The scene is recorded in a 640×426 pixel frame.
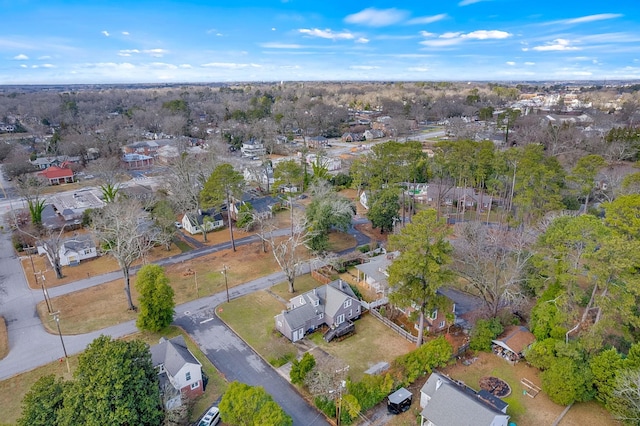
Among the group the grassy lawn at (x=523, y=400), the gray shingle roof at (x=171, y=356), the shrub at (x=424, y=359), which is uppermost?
the gray shingle roof at (x=171, y=356)

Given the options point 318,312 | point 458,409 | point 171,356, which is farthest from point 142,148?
point 458,409

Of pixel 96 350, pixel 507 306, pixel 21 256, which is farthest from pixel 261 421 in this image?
pixel 21 256

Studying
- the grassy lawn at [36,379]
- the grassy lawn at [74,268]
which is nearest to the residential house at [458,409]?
the grassy lawn at [36,379]

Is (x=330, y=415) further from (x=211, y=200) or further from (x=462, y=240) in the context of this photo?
(x=211, y=200)

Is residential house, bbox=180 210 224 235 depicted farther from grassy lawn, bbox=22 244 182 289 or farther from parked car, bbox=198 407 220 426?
parked car, bbox=198 407 220 426

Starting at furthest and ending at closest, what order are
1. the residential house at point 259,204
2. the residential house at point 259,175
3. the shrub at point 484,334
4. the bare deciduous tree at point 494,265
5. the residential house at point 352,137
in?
1. the residential house at point 352,137
2. the residential house at point 259,175
3. the residential house at point 259,204
4. the bare deciduous tree at point 494,265
5. the shrub at point 484,334

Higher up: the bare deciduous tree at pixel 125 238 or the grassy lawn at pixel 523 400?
the bare deciduous tree at pixel 125 238

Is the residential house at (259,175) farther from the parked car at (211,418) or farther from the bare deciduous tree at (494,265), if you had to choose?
the parked car at (211,418)

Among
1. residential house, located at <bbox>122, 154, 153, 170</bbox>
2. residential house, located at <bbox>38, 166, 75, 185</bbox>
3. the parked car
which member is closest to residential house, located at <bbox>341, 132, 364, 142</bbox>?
residential house, located at <bbox>122, 154, 153, 170</bbox>
